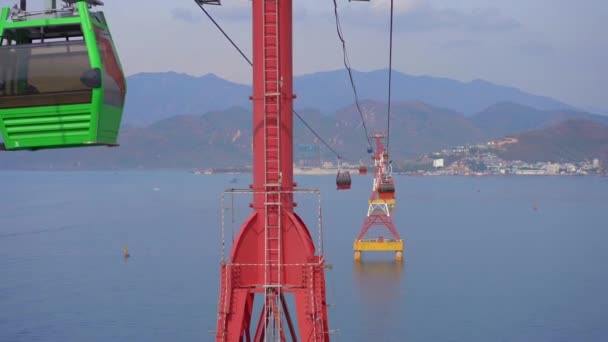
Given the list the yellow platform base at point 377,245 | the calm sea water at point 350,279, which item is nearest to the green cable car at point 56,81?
the calm sea water at point 350,279

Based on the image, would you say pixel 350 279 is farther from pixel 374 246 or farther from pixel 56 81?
pixel 56 81

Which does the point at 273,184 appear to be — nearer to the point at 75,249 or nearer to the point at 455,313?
the point at 455,313

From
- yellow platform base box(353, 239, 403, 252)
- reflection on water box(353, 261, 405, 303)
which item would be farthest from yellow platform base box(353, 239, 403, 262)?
reflection on water box(353, 261, 405, 303)

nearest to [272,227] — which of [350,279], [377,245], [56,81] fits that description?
A: [56,81]

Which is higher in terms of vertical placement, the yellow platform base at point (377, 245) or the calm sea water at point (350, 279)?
the yellow platform base at point (377, 245)

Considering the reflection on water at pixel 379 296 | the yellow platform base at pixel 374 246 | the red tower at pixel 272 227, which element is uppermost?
the red tower at pixel 272 227

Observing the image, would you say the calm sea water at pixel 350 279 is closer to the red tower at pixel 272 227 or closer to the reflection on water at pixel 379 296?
the reflection on water at pixel 379 296

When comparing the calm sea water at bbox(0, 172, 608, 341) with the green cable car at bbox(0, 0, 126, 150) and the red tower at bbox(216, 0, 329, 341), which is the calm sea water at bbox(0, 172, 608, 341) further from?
the green cable car at bbox(0, 0, 126, 150)

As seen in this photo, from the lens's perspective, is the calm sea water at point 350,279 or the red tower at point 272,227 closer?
the red tower at point 272,227

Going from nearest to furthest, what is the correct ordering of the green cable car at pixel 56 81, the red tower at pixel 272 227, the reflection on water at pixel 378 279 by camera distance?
the green cable car at pixel 56 81
the red tower at pixel 272 227
the reflection on water at pixel 378 279
